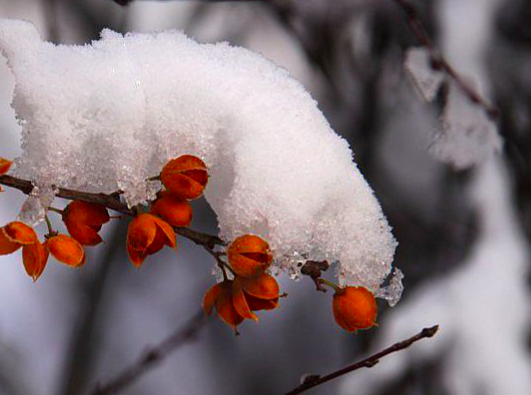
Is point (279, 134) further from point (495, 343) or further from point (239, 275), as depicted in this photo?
point (495, 343)

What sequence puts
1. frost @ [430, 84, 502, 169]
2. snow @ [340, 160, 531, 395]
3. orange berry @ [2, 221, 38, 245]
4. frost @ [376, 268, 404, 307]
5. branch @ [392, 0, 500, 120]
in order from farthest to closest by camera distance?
snow @ [340, 160, 531, 395]
frost @ [430, 84, 502, 169]
branch @ [392, 0, 500, 120]
frost @ [376, 268, 404, 307]
orange berry @ [2, 221, 38, 245]

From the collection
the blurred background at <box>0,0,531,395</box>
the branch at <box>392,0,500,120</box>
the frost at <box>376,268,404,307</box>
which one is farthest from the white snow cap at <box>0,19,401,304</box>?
the blurred background at <box>0,0,531,395</box>

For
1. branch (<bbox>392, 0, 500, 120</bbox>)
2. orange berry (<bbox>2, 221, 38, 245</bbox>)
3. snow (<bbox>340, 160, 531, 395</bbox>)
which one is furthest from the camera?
snow (<bbox>340, 160, 531, 395</bbox>)

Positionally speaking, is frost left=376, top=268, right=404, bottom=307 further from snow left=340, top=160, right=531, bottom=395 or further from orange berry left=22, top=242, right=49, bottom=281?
snow left=340, top=160, right=531, bottom=395

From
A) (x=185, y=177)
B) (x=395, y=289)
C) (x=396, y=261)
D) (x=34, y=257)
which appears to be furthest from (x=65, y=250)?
(x=396, y=261)

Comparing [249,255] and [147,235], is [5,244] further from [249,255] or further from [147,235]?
[249,255]

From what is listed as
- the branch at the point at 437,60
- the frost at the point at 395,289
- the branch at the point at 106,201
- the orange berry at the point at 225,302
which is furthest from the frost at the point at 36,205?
the branch at the point at 437,60

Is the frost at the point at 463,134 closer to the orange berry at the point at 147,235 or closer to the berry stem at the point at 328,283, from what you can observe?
the berry stem at the point at 328,283
